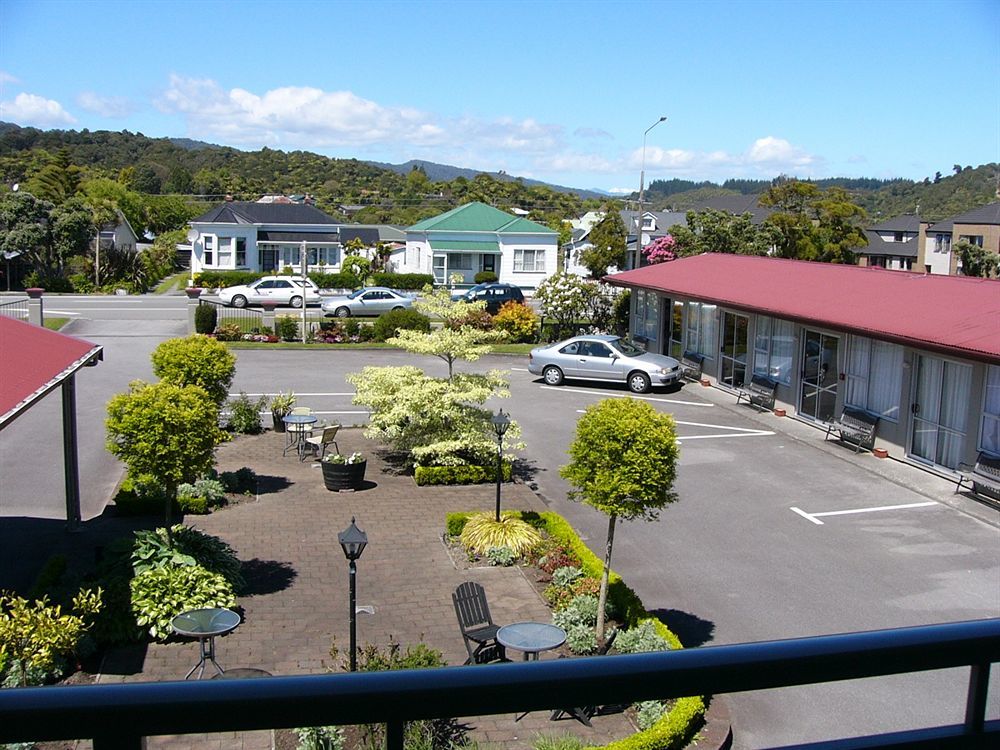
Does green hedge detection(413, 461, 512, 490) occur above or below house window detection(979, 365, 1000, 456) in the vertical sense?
below

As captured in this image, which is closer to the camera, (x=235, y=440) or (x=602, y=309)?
(x=235, y=440)

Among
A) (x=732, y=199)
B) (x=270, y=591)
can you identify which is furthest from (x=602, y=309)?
(x=732, y=199)

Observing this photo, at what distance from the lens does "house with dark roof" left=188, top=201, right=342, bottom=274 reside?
195 ft

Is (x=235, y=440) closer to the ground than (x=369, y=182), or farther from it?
closer to the ground

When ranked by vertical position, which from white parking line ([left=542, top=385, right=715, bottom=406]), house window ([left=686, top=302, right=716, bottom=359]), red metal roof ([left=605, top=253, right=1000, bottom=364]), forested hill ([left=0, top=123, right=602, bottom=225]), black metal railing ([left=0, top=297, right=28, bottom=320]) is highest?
forested hill ([left=0, top=123, right=602, bottom=225])

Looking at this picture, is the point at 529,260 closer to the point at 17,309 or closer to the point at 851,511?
the point at 17,309

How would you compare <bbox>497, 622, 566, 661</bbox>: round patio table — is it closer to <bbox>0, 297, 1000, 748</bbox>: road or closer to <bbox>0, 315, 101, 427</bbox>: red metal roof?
<bbox>0, 297, 1000, 748</bbox>: road

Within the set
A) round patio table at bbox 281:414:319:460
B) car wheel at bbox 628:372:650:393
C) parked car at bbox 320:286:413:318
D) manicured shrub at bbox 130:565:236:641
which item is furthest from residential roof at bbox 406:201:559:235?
manicured shrub at bbox 130:565:236:641

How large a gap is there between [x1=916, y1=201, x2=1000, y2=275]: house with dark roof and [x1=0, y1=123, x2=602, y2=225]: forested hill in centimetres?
4898

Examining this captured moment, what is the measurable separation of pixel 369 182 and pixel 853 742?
170 m

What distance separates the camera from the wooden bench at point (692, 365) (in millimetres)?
30234

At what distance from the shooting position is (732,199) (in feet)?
357

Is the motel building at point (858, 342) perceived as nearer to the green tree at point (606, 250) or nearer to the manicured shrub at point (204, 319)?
the manicured shrub at point (204, 319)

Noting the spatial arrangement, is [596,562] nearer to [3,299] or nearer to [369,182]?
[3,299]
